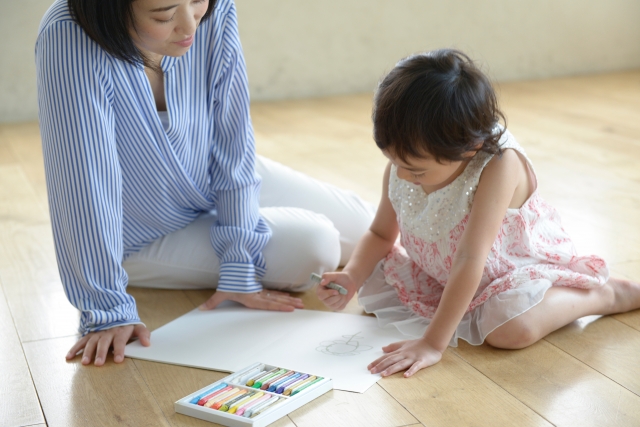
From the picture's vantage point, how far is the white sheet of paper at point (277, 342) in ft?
3.66

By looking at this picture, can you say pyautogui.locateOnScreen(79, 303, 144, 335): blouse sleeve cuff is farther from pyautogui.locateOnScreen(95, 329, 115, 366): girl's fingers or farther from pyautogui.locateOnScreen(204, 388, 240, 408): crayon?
pyautogui.locateOnScreen(204, 388, 240, 408): crayon

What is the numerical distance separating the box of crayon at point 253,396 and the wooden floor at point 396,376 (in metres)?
0.02

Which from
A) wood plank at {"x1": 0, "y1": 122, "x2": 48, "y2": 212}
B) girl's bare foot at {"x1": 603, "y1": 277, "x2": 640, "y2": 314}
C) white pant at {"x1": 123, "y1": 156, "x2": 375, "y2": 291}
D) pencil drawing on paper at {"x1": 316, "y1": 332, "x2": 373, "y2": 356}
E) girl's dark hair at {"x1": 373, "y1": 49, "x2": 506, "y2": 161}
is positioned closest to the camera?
girl's dark hair at {"x1": 373, "y1": 49, "x2": 506, "y2": 161}

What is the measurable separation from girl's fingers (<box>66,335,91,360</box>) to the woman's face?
451 millimetres

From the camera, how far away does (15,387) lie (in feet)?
3.59

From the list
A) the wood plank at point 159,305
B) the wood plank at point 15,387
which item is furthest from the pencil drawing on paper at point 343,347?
the wood plank at point 15,387

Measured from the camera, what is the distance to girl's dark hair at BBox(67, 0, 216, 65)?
3.52 feet

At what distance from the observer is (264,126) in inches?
122

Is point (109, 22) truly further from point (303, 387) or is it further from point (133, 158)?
point (303, 387)

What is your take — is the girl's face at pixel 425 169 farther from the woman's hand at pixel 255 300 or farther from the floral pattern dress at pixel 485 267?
the woman's hand at pixel 255 300

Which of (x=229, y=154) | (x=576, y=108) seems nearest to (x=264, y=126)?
(x=576, y=108)

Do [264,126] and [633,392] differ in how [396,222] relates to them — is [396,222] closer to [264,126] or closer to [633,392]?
[633,392]

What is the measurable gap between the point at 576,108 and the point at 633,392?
7.78ft

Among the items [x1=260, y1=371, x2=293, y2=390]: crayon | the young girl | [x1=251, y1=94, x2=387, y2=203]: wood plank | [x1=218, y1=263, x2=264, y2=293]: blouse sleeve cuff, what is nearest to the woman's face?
the young girl
